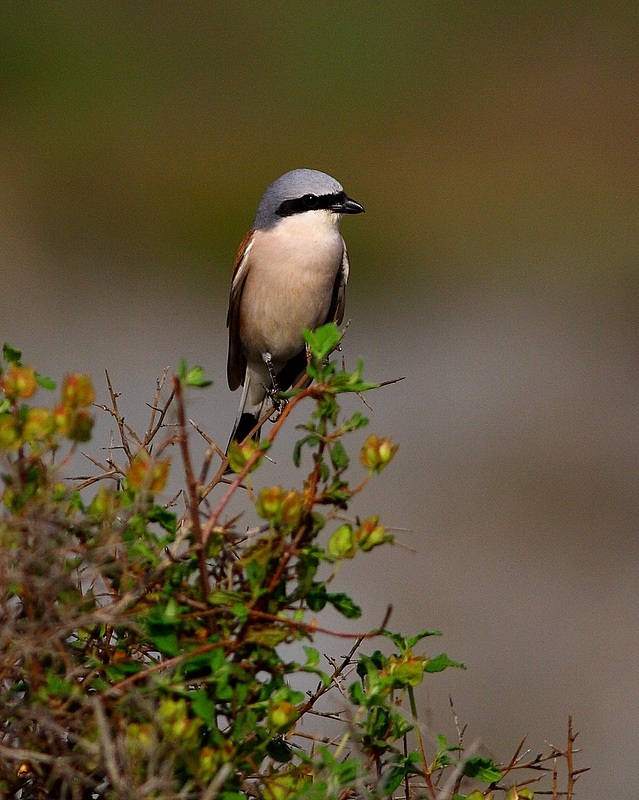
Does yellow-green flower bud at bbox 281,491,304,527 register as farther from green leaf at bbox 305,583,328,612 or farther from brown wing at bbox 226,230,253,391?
brown wing at bbox 226,230,253,391

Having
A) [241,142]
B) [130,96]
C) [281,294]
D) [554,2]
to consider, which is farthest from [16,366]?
[554,2]

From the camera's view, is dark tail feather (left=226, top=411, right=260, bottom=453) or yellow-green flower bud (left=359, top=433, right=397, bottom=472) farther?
dark tail feather (left=226, top=411, right=260, bottom=453)

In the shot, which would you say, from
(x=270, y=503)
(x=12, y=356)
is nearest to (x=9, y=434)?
(x=12, y=356)

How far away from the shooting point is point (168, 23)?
14836 millimetres

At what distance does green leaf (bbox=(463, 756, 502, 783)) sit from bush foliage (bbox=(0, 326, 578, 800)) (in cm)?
11

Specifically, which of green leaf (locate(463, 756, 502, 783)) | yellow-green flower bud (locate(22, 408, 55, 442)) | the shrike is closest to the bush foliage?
yellow-green flower bud (locate(22, 408, 55, 442))

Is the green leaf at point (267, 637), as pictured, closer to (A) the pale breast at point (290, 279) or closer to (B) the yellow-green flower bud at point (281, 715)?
(B) the yellow-green flower bud at point (281, 715)

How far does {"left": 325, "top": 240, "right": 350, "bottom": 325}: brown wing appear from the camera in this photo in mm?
4625

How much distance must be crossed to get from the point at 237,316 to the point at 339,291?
41 cm

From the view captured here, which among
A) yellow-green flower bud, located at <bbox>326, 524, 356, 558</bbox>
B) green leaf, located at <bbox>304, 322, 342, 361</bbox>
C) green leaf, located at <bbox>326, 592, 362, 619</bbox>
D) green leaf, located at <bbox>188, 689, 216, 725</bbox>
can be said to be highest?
green leaf, located at <bbox>304, 322, 342, 361</bbox>

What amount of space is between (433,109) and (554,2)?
9.81ft

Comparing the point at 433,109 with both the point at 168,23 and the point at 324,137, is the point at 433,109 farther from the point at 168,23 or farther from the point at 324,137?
the point at 168,23

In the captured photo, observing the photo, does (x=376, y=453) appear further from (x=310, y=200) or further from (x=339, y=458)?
(x=310, y=200)

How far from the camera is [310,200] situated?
4.46 metres
